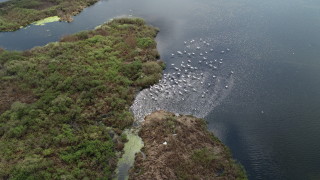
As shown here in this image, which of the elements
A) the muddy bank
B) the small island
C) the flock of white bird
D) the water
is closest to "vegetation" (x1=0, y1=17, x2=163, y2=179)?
the small island

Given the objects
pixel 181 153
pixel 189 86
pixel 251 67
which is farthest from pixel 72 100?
pixel 251 67

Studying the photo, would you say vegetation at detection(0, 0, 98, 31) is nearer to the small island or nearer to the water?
the water

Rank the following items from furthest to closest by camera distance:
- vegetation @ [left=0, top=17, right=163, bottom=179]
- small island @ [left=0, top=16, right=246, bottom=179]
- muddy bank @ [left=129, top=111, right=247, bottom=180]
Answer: vegetation @ [left=0, top=17, right=163, bottom=179]
small island @ [left=0, top=16, right=246, bottom=179]
muddy bank @ [left=129, top=111, right=247, bottom=180]

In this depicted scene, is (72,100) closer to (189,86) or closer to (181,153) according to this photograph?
(181,153)

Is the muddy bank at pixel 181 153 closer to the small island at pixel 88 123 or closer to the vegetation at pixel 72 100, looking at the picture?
the small island at pixel 88 123

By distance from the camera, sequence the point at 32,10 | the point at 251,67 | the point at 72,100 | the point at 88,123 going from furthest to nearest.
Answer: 1. the point at 32,10
2. the point at 251,67
3. the point at 72,100
4. the point at 88,123
